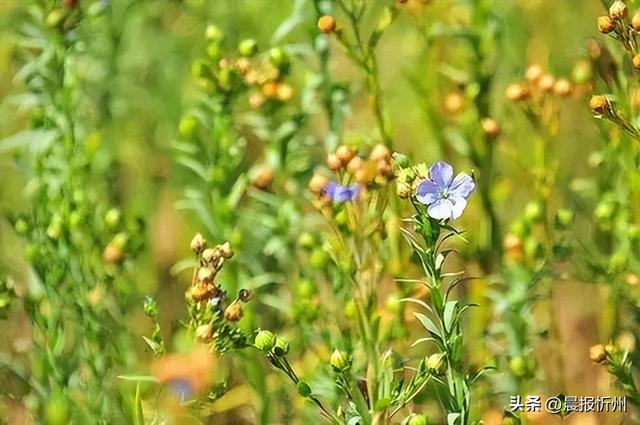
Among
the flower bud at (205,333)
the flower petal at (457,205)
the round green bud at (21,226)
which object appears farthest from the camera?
the round green bud at (21,226)

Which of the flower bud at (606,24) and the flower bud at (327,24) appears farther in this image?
the flower bud at (327,24)

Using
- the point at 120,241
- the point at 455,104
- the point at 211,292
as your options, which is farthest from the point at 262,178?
the point at 211,292

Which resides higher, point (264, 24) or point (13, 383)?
point (264, 24)

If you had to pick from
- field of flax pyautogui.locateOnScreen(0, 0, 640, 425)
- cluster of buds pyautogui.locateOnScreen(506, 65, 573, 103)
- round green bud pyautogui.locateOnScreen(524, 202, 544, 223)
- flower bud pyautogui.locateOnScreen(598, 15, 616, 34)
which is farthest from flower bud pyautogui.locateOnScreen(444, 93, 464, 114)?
flower bud pyautogui.locateOnScreen(598, 15, 616, 34)

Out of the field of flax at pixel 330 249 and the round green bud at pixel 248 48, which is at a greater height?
the round green bud at pixel 248 48

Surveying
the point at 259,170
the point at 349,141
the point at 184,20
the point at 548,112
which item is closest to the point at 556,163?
the point at 548,112

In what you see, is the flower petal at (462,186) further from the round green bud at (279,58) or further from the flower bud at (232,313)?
the round green bud at (279,58)

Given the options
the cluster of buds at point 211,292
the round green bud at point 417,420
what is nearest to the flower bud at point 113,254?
the cluster of buds at point 211,292

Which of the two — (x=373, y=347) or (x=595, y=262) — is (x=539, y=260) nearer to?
(x=595, y=262)
